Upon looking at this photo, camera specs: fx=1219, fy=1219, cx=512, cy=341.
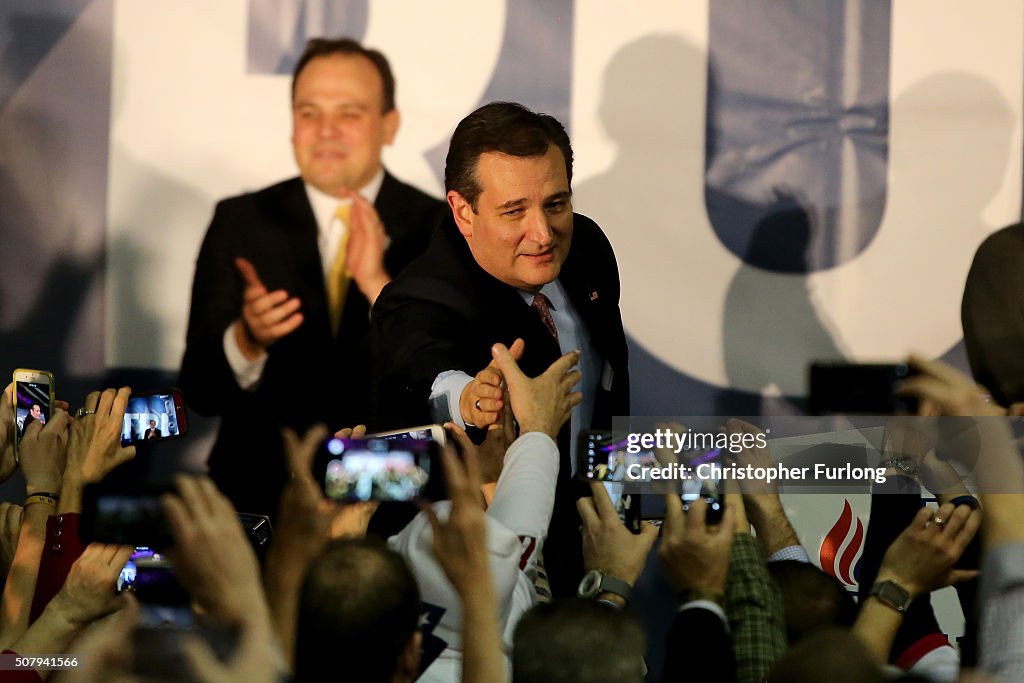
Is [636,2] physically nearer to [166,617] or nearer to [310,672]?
[166,617]

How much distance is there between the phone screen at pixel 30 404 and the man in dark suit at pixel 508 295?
861 mm

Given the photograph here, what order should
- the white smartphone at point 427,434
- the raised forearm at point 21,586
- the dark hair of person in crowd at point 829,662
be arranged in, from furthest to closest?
1. the white smartphone at point 427,434
2. the raised forearm at point 21,586
3. the dark hair of person in crowd at point 829,662

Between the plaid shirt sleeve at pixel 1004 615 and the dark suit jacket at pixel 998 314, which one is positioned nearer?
the plaid shirt sleeve at pixel 1004 615

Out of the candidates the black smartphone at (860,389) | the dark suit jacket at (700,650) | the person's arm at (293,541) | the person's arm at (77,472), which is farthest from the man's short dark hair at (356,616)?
the black smartphone at (860,389)

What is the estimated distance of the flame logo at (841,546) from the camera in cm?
319

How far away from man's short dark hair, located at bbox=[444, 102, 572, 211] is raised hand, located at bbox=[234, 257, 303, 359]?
607 mm

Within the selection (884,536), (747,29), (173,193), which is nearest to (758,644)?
(884,536)

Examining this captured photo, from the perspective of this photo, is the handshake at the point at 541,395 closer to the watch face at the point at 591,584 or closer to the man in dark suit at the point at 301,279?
the watch face at the point at 591,584

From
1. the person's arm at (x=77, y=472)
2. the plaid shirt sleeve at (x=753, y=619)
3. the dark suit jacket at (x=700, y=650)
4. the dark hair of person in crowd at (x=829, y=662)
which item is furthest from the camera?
the person's arm at (x=77, y=472)

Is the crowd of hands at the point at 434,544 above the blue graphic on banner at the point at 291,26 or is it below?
below

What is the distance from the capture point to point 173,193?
348cm

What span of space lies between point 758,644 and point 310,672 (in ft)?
2.37

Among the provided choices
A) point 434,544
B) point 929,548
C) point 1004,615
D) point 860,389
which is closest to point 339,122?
point 860,389

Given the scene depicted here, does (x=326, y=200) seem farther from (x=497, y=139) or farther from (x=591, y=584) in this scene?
(x=591, y=584)
